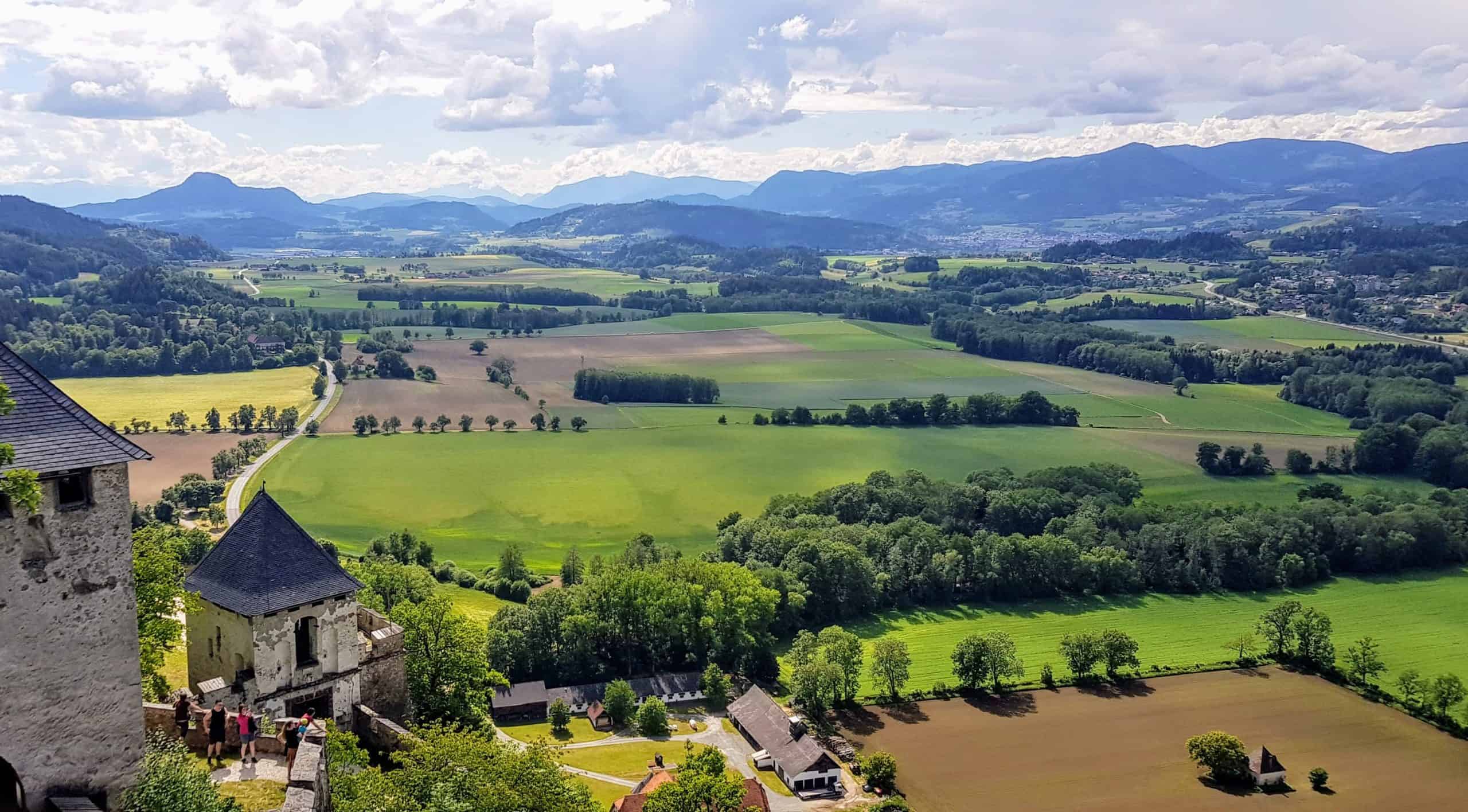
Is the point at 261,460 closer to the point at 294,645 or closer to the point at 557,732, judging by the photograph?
the point at 557,732

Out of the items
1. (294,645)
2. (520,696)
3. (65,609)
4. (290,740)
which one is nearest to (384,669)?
(294,645)

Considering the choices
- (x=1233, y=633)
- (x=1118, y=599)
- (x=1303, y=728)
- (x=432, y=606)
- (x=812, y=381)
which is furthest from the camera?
(x=812, y=381)

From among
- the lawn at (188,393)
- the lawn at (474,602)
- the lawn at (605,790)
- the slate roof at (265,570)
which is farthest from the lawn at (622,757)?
the lawn at (188,393)

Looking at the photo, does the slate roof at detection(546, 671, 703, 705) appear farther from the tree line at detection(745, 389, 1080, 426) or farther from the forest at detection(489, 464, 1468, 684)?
the tree line at detection(745, 389, 1080, 426)

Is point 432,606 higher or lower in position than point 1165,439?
higher

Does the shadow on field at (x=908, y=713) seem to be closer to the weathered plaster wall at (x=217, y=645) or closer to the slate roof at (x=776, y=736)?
the slate roof at (x=776, y=736)

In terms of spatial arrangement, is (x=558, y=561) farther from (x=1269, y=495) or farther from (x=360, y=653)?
(x=1269, y=495)

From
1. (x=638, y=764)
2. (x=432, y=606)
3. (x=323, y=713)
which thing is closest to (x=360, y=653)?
(x=323, y=713)

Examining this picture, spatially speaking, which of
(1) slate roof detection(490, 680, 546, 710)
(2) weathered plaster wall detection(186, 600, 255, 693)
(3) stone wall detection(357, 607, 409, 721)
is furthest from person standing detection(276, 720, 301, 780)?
(1) slate roof detection(490, 680, 546, 710)
